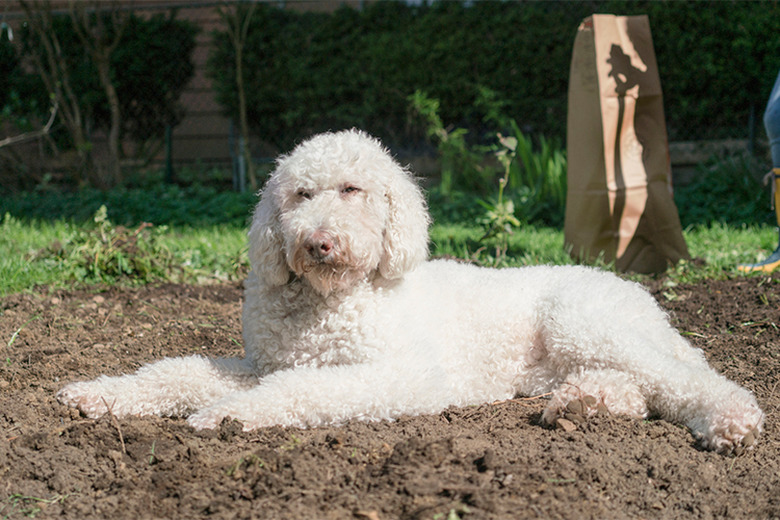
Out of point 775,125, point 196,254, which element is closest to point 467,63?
point 775,125

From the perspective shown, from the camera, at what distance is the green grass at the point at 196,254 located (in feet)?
15.8

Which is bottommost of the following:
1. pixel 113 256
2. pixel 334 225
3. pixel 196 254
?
pixel 196 254

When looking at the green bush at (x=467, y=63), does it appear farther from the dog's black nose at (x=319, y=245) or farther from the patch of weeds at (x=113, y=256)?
the dog's black nose at (x=319, y=245)

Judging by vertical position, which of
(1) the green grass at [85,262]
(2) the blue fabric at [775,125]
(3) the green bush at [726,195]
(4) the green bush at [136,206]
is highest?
(2) the blue fabric at [775,125]

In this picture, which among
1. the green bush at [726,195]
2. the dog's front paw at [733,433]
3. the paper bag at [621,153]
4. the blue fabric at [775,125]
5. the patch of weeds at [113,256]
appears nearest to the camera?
the dog's front paw at [733,433]

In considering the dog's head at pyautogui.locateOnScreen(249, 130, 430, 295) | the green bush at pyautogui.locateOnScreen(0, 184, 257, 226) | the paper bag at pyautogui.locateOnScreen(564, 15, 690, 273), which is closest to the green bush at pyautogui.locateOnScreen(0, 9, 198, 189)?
the green bush at pyautogui.locateOnScreen(0, 184, 257, 226)

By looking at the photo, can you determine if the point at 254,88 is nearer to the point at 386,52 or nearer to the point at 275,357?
the point at 386,52

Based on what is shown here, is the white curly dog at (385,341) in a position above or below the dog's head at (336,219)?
below

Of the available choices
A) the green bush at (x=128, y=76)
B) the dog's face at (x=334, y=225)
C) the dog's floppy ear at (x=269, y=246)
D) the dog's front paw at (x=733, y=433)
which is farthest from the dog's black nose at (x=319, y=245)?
the green bush at (x=128, y=76)

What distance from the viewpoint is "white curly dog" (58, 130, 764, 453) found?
242 centimetres

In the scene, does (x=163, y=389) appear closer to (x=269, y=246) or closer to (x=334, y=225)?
(x=269, y=246)

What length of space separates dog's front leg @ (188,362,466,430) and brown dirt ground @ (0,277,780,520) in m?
0.06

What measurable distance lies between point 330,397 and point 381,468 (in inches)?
17.4

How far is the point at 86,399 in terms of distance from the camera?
2.58m
